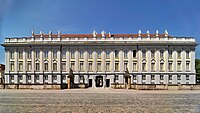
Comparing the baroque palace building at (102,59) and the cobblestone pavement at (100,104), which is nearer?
the cobblestone pavement at (100,104)

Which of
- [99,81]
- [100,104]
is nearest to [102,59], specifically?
[99,81]

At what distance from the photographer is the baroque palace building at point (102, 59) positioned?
66.7 meters

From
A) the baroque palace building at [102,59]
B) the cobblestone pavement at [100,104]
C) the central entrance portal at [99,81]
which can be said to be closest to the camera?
the cobblestone pavement at [100,104]

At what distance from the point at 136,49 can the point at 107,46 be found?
6.96 m

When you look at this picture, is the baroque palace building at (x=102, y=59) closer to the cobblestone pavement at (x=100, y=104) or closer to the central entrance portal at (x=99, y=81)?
the central entrance portal at (x=99, y=81)

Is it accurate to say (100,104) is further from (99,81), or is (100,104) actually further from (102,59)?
(99,81)

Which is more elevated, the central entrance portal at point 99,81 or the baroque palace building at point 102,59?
the baroque palace building at point 102,59

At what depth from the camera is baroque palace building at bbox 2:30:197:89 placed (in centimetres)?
6669

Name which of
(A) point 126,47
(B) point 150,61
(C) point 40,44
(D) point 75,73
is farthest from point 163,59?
(C) point 40,44

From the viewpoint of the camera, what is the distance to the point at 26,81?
6775cm

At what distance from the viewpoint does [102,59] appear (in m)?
67.6

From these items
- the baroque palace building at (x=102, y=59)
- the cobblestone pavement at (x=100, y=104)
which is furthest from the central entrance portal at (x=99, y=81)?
the cobblestone pavement at (x=100, y=104)

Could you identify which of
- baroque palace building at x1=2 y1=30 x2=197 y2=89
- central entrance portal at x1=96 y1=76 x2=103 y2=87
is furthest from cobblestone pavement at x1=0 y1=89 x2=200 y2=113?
central entrance portal at x1=96 y1=76 x2=103 y2=87

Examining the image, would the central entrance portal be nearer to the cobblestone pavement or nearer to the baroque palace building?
the baroque palace building
